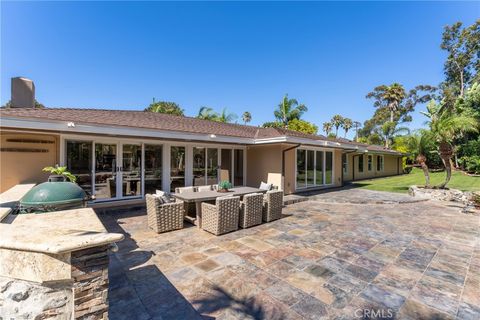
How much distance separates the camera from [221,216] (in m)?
5.46

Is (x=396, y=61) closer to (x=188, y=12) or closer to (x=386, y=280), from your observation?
(x=188, y=12)

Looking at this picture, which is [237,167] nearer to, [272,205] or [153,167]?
[153,167]

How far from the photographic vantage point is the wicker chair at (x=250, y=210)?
6.00 meters

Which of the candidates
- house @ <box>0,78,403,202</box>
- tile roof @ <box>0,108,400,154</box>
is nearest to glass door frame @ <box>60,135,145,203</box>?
house @ <box>0,78,403,202</box>

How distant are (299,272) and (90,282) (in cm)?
312

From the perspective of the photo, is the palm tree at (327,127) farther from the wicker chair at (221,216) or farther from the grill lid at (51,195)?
the grill lid at (51,195)

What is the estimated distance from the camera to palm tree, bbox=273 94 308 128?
2680cm

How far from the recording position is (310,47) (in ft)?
46.9

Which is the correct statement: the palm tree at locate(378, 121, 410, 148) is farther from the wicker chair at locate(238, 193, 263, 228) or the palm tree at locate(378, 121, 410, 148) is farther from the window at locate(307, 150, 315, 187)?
the wicker chair at locate(238, 193, 263, 228)

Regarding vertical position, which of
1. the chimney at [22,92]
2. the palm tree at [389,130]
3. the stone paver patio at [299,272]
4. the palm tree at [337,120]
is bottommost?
the stone paver patio at [299,272]

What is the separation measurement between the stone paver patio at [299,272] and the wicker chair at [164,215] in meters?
0.24

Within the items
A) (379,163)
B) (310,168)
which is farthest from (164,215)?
(379,163)

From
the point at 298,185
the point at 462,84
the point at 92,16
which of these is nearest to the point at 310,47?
the point at 298,185

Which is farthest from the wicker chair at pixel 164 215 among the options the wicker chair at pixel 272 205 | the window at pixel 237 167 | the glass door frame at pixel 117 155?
the window at pixel 237 167
